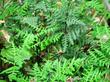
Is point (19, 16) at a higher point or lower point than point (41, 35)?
higher

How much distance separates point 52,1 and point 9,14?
492mm

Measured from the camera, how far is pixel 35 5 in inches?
127

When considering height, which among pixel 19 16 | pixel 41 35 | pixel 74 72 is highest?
pixel 19 16

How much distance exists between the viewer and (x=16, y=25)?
10.6 feet

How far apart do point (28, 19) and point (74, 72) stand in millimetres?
734

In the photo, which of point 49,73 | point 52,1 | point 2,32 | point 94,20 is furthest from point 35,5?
point 49,73

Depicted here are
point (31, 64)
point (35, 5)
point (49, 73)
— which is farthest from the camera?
point (35, 5)

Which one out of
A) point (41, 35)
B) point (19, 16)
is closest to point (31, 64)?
point (41, 35)

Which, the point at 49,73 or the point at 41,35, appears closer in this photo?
the point at 49,73

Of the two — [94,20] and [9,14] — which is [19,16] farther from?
[94,20]

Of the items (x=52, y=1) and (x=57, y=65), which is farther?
(x=52, y=1)

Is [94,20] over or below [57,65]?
over

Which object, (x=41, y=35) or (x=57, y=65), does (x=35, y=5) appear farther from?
(x=57, y=65)

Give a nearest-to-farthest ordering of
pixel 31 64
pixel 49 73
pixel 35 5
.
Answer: pixel 49 73 < pixel 31 64 < pixel 35 5
